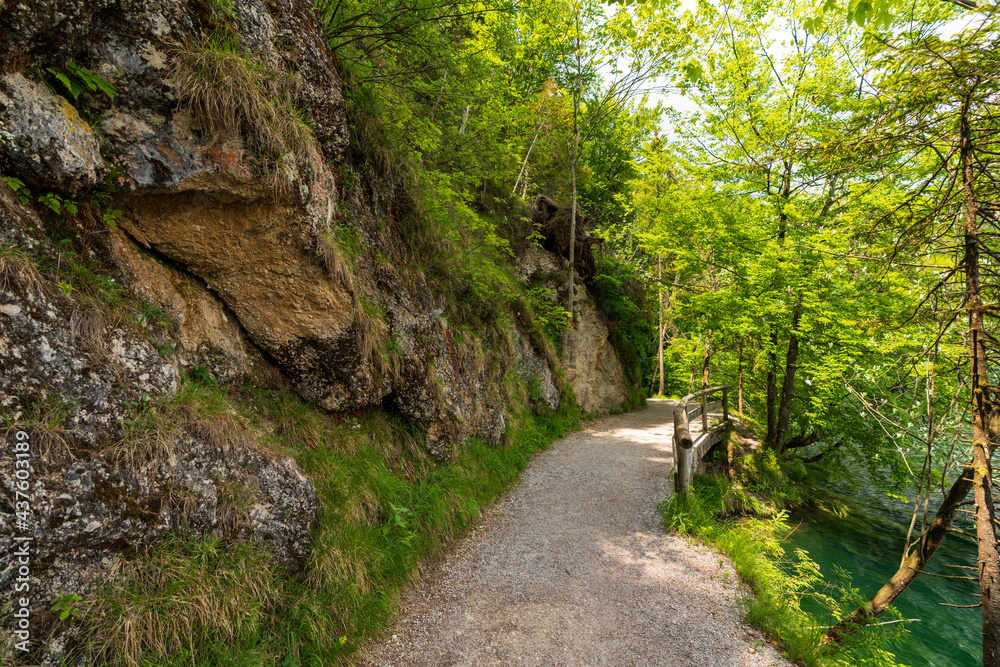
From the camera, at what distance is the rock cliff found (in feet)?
8.47

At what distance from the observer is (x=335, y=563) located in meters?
3.72

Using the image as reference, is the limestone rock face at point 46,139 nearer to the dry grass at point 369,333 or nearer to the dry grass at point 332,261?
the dry grass at point 332,261

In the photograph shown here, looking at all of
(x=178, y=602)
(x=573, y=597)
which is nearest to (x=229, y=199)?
(x=178, y=602)

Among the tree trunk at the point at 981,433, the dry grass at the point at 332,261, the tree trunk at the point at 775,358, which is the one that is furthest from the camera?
the tree trunk at the point at 775,358

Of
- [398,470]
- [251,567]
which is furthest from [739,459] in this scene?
[251,567]

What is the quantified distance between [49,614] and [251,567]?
1081mm

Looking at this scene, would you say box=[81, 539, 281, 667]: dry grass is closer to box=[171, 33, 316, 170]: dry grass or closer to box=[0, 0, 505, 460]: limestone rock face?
box=[0, 0, 505, 460]: limestone rock face

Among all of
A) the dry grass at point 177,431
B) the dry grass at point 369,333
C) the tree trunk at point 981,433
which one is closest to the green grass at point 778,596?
the tree trunk at point 981,433

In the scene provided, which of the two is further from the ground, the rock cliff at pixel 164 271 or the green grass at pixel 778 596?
the rock cliff at pixel 164 271

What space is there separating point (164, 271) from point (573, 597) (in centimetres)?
534

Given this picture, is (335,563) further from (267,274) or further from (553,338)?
(553,338)

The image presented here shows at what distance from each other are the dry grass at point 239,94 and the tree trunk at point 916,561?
6.85 meters

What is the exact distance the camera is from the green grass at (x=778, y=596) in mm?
4109

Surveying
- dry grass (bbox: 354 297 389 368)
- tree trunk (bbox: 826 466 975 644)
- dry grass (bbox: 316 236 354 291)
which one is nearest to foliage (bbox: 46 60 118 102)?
dry grass (bbox: 316 236 354 291)
